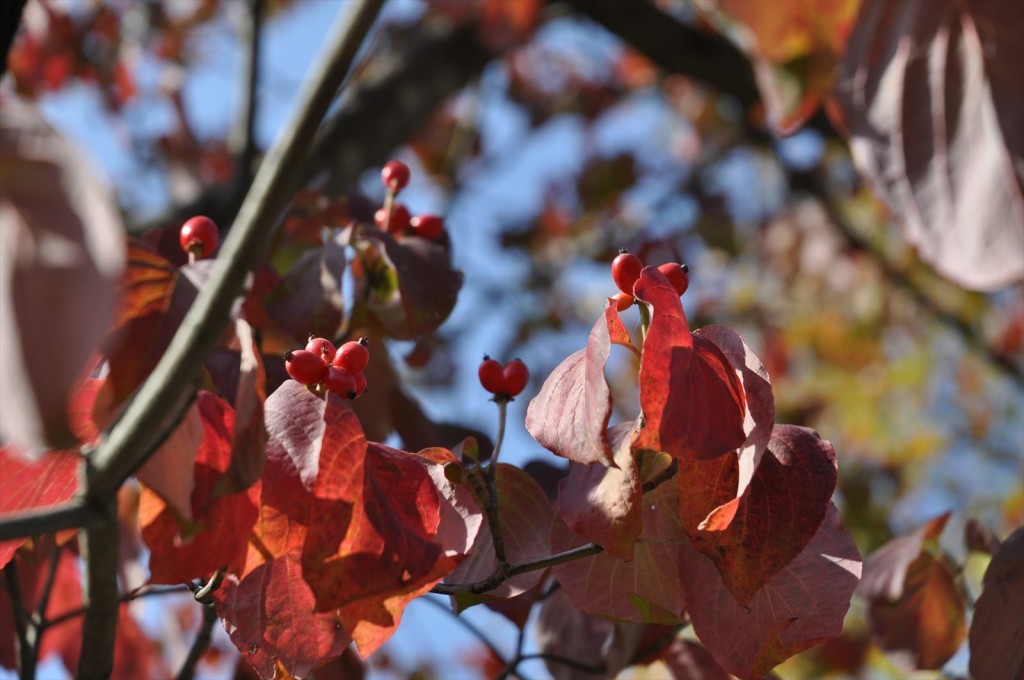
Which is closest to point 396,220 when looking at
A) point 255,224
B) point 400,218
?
point 400,218

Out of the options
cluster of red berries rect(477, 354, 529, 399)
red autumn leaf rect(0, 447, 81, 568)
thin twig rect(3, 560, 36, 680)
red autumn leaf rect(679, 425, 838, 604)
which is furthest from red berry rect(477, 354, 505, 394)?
A: thin twig rect(3, 560, 36, 680)

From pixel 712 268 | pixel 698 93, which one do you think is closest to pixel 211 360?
pixel 698 93

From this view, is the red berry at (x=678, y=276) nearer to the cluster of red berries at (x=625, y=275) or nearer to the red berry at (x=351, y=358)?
the cluster of red berries at (x=625, y=275)

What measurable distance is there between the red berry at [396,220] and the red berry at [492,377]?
275 millimetres

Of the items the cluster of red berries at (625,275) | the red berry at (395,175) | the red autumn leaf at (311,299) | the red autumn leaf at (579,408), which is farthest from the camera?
the red berry at (395,175)

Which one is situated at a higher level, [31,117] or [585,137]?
[31,117]

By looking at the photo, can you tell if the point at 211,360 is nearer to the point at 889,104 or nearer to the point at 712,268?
the point at 889,104

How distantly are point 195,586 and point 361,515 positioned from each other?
27 centimetres

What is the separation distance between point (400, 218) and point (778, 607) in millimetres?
591

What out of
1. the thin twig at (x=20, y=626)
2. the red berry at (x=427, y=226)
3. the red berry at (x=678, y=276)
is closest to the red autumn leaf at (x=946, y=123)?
the red berry at (x=678, y=276)

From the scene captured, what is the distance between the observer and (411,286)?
0.92 metres

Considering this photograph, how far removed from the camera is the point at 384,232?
0.98 meters

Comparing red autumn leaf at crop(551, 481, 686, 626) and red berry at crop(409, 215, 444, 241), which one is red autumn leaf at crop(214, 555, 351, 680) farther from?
red berry at crop(409, 215, 444, 241)

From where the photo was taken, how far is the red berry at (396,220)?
41.1 inches
